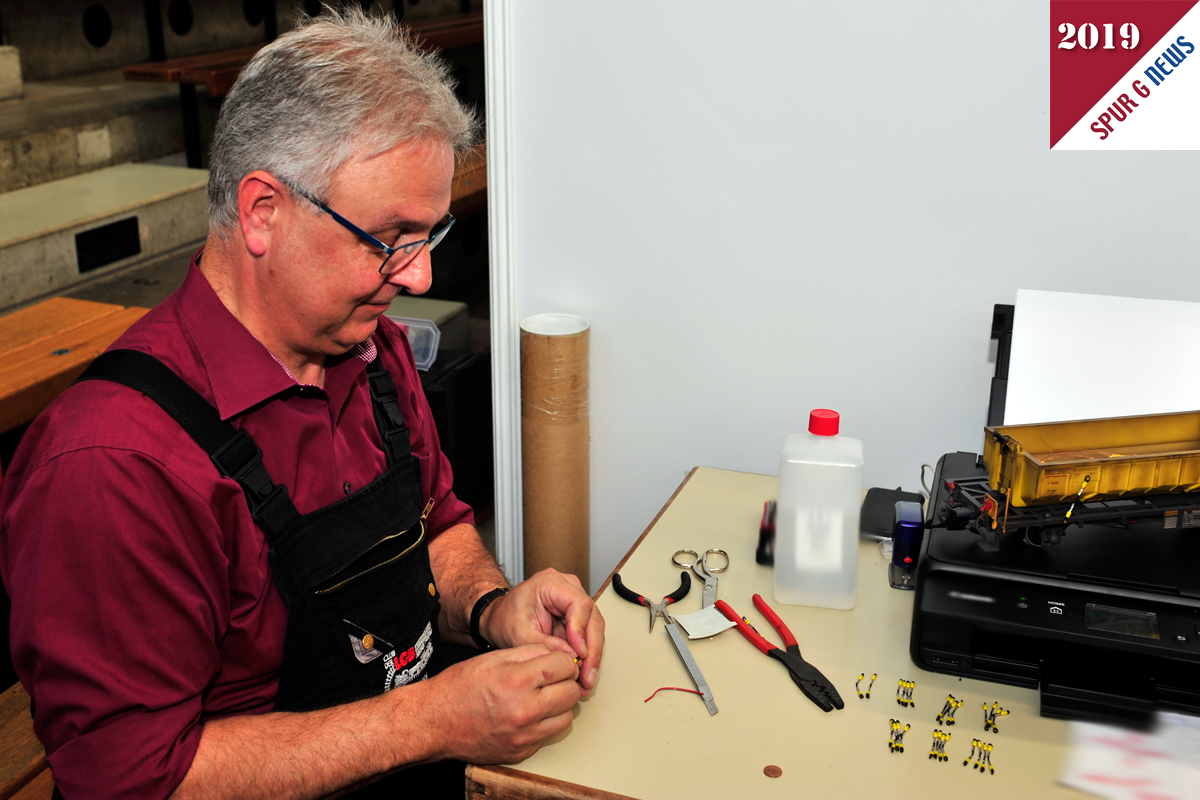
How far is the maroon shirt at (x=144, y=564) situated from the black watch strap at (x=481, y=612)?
31 centimetres

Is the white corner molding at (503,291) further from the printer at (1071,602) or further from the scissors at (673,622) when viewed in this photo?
the printer at (1071,602)

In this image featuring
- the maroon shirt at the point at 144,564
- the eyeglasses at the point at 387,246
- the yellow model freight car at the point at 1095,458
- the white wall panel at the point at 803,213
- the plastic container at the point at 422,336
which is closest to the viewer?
the maroon shirt at the point at 144,564

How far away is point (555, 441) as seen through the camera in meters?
1.94

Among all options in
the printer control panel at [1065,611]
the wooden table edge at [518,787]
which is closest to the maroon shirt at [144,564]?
the wooden table edge at [518,787]

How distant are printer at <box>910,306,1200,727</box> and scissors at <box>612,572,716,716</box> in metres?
0.28

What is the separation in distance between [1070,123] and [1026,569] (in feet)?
2.45

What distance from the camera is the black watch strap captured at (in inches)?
56.1

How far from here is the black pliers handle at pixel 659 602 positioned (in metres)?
1.38

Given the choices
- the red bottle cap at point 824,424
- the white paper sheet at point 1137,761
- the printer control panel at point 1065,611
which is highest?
the red bottle cap at point 824,424

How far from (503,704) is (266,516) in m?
0.35

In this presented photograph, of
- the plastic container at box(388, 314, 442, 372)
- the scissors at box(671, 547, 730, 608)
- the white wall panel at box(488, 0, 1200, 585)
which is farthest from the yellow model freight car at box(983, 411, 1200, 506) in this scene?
the plastic container at box(388, 314, 442, 372)

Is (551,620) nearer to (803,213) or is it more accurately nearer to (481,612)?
(481,612)

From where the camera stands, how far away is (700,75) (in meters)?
1.69

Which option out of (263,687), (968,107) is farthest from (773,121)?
(263,687)
